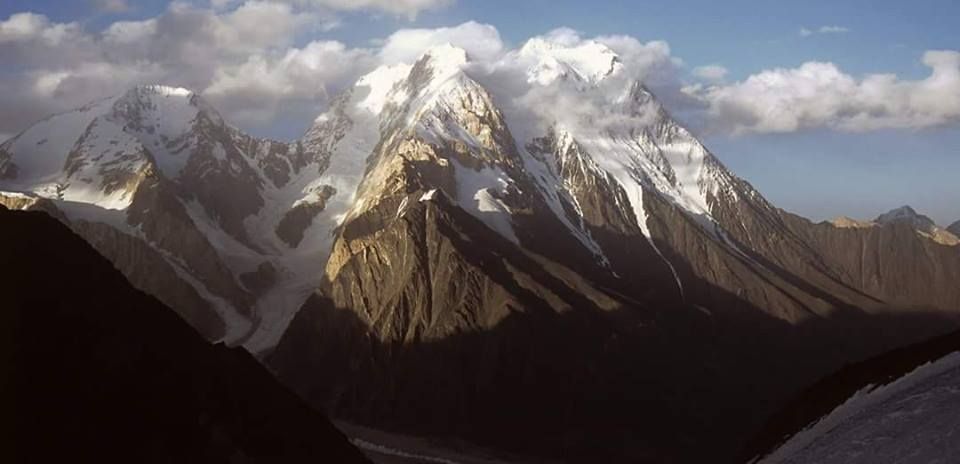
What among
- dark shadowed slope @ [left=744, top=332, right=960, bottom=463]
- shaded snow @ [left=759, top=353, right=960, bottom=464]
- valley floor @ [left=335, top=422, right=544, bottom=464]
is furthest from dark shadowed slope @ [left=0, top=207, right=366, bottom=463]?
valley floor @ [left=335, top=422, right=544, bottom=464]

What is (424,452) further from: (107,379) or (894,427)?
(894,427)

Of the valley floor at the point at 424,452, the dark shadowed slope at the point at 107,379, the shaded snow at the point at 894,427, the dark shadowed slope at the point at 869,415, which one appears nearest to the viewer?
the shaded snow at the point at 894,427

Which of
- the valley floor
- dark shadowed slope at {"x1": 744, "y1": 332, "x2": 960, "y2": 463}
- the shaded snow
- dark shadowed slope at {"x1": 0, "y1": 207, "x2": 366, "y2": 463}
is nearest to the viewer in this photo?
the shaded snow

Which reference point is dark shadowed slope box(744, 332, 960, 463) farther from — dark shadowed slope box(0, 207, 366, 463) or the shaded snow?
dark shadowed slope box(0, 207, 366, 463)

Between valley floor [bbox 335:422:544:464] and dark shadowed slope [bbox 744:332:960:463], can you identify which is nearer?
dark shadowed slope [bbox 744:332:960:463]

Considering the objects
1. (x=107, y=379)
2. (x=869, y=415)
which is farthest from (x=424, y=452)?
(x=869, y=415)

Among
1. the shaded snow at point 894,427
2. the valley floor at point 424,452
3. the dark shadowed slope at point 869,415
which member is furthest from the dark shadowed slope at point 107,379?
the valley floor at point 424,452

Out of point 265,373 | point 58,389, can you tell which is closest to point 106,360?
point 58,389

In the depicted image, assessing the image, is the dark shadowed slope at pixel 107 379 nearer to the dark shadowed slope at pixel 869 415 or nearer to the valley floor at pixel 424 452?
the dark shadowed slope at pixel 869 415

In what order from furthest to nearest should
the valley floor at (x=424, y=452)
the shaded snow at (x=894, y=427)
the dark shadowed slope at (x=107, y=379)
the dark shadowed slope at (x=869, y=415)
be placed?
the valley floor at (x=424, y=452)
the dark shadowed slope at (x=107, y=379)
the dark shadowed slope at (x=869, y=415)
the shaded snow at (x=894, y=427)
